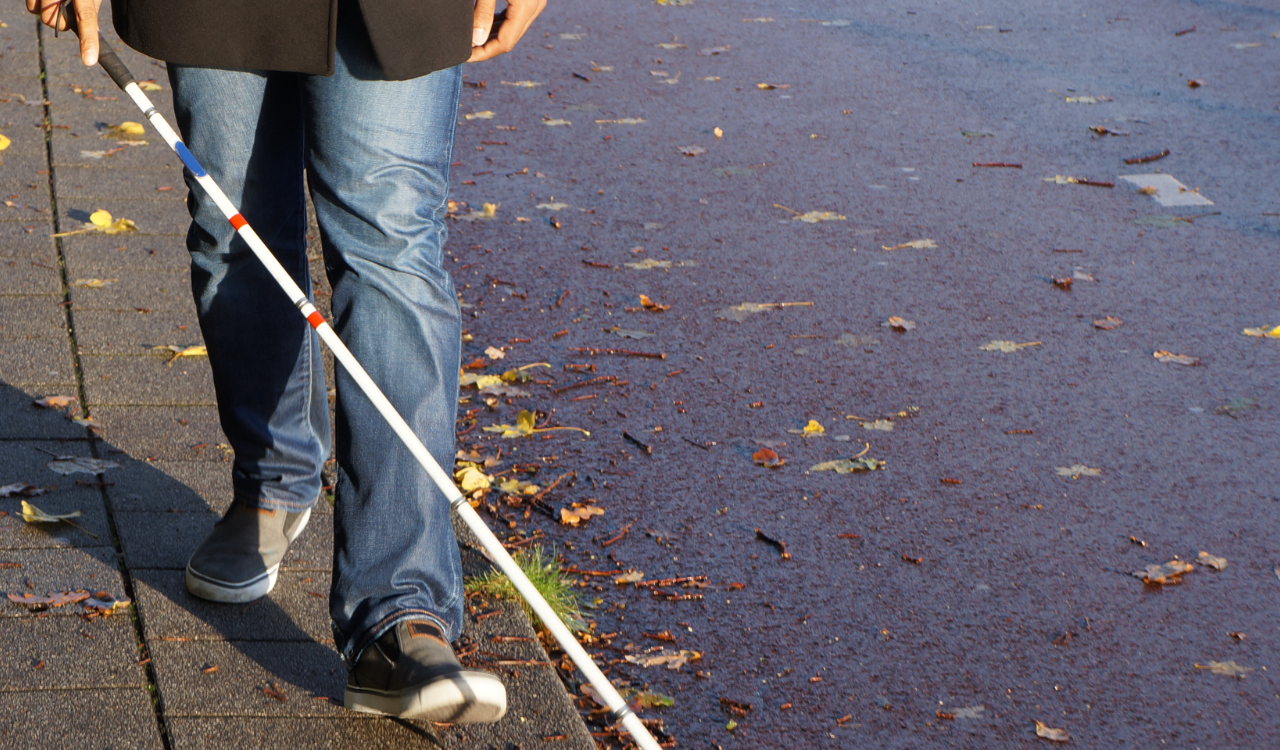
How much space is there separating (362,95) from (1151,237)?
12.9 ft

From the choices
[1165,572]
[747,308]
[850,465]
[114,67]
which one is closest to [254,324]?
[114,67]

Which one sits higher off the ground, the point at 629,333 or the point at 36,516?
the point at 36,516

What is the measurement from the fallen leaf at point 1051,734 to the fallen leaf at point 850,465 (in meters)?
1.05

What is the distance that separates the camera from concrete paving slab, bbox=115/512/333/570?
2.81 m

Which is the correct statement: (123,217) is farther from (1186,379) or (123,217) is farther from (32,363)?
(1186,379)

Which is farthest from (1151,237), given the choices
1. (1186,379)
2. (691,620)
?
(691,620)

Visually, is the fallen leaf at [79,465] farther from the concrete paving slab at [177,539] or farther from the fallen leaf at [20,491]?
the concrete paving slab at [177,539]

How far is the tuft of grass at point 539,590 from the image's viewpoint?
2820 mm

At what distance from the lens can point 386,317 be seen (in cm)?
223

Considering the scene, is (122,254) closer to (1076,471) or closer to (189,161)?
(189,161)

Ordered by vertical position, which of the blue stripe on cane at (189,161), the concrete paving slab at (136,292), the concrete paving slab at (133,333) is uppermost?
the blue stripe on cane at (189,161)

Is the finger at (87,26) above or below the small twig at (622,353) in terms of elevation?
above

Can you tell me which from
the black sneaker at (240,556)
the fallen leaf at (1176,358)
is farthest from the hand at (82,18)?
the fallen leaf at (1176,358)

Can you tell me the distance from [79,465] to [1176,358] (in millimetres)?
3235
